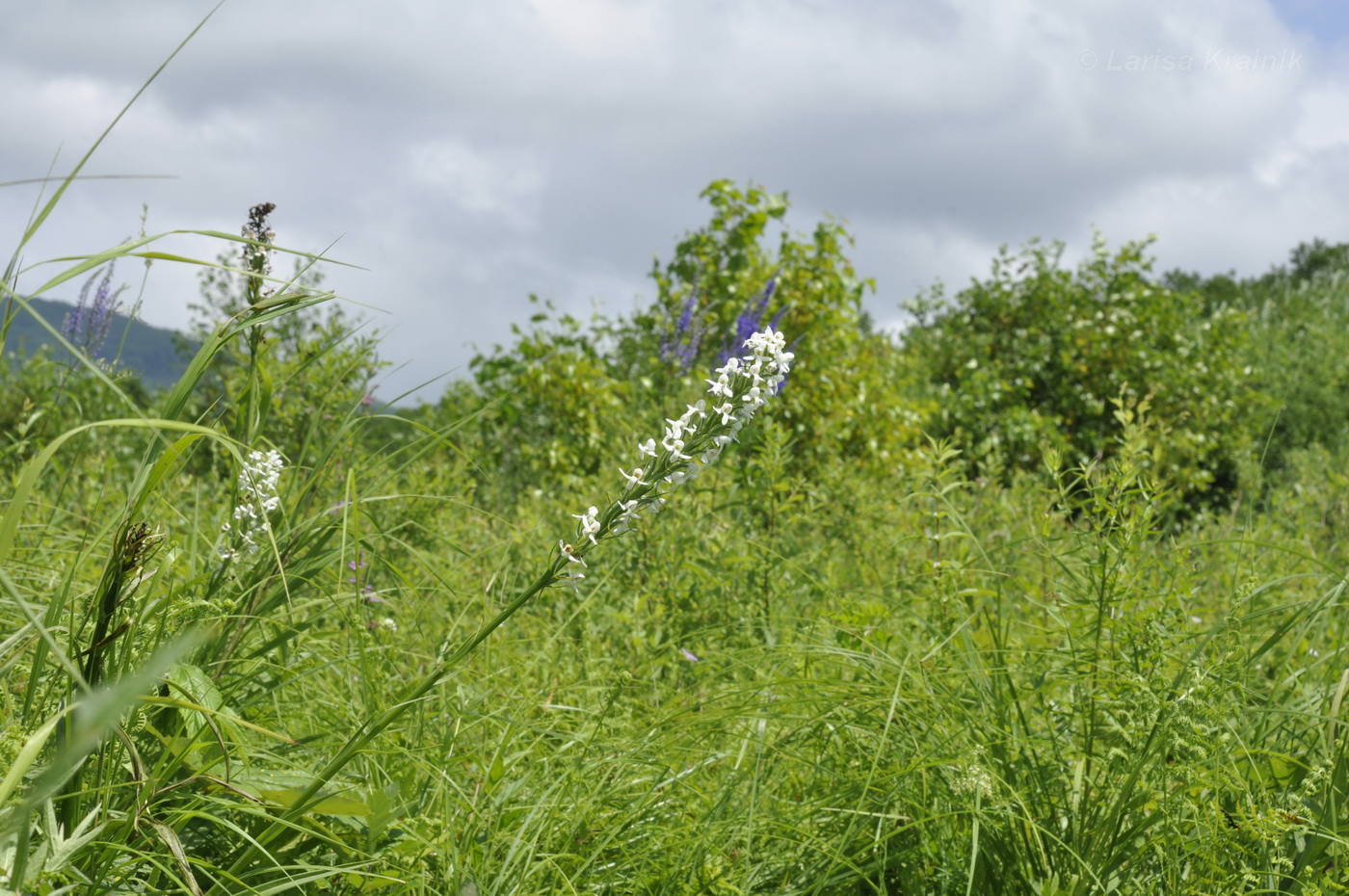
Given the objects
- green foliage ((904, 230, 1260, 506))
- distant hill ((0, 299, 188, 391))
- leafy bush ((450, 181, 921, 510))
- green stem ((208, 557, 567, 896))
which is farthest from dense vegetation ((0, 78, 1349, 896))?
green foliage ((904, 230, 1260, 506))

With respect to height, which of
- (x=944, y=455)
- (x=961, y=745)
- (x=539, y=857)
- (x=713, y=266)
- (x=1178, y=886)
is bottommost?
(x=539, y=857)

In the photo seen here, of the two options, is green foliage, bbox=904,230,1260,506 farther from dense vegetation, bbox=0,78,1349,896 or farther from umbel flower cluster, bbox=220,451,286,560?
umbel flower cluster, bbox=220,451,286,560

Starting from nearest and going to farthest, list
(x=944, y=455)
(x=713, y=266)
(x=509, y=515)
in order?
(x=944, y=455) < (x=509, y=515) < (x=713, y=266)

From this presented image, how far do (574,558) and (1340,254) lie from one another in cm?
3475

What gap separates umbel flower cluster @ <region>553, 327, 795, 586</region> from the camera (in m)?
1.24

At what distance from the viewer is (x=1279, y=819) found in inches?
62.8

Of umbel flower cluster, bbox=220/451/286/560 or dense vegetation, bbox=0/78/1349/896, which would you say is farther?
umbel flower cluster, bbox=220/451/286/560

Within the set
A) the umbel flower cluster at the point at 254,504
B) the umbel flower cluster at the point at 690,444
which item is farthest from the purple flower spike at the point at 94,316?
the umbel flower cluster at the point at 690,444

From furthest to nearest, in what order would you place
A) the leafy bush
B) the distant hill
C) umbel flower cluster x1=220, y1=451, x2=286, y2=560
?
the leafy bush, the distant hill, umbel flower cluster x1=220, y1=451, x2=286, y2=560

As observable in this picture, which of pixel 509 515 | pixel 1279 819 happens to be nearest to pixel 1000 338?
pixel 509 515

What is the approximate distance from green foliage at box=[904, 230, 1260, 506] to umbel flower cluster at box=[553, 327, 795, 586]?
26.5 feet

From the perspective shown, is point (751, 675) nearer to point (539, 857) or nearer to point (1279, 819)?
point (539, 857)

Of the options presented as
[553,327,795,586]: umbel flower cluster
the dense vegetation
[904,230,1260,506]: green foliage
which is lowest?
the dense vegetation

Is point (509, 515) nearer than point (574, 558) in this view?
No
